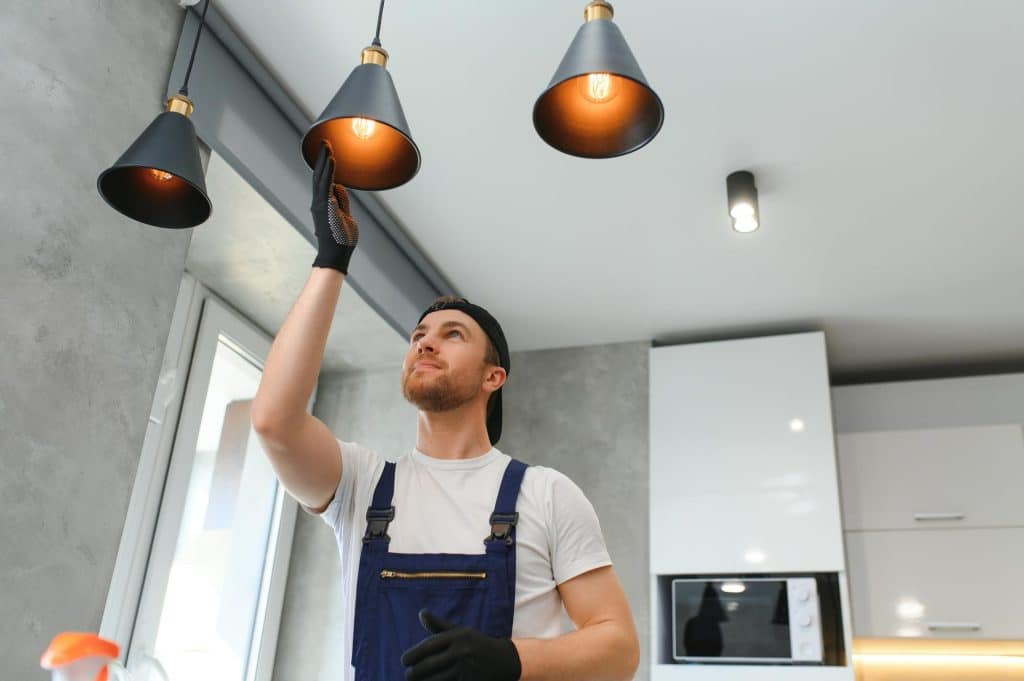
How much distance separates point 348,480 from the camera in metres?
1.39

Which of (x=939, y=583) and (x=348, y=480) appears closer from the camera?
(x=348, y=480)

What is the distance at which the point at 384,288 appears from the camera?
2.98 m

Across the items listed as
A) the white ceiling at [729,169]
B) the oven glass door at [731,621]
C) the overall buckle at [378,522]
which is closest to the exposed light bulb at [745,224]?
the white ceiling at [729,169]

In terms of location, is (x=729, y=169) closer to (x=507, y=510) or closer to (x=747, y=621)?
(x=747, y=621)

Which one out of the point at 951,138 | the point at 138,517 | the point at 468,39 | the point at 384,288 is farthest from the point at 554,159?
the point at 138,517

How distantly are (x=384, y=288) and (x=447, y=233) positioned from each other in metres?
0.27

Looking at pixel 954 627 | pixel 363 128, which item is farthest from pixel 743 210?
pixel 954 627

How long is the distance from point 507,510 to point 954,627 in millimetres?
2335

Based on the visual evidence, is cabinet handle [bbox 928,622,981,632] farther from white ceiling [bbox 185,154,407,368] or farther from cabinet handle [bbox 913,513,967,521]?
white ceiling [bbox 185,154,407,368]

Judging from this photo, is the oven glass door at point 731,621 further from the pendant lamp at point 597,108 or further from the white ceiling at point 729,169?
the pendant lamp at point 597,108

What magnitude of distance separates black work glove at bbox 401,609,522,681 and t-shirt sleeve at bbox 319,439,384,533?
360 millimetres

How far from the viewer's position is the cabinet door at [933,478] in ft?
10.4

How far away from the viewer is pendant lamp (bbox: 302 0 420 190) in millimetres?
1331

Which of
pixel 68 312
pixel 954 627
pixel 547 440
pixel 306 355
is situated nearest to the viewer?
pixel 306 355
